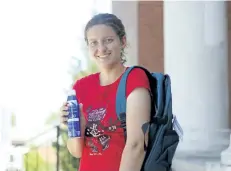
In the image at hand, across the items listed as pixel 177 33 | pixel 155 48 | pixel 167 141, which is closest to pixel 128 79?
pixel 167 141

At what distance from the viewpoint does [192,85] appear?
2.37 metres

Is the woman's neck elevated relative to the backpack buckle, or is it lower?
elevated

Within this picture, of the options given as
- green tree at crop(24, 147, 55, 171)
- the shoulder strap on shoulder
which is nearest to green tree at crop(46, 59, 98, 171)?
green tree at crop(24, 147, 55, 171)

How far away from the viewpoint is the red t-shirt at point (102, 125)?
1.52 meters

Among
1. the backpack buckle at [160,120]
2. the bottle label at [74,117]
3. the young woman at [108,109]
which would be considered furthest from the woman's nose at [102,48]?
the backpack buckle at [160,120]

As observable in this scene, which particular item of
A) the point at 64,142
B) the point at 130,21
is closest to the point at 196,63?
the point at 130,21

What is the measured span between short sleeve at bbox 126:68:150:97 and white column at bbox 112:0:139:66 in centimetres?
90

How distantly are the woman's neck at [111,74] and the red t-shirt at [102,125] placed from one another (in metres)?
0.02

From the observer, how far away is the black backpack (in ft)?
4.86

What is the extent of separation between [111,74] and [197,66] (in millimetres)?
869

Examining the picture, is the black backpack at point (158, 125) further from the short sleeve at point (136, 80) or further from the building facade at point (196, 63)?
the building facade at point (196, 63)

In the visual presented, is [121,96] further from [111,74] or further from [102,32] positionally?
[102,32]

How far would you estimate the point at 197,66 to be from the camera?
2.36m

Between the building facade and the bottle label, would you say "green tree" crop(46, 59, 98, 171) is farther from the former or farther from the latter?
the bottle label
